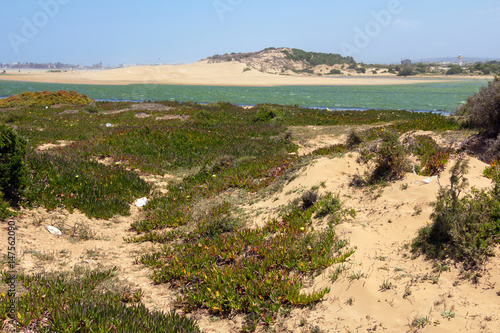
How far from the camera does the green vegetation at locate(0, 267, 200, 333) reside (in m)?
4.16

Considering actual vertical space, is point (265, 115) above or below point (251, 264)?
above

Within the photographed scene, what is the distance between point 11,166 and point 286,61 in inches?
7122

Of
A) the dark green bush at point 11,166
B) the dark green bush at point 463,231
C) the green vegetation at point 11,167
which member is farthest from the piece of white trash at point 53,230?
the dark green bush at point 463,231

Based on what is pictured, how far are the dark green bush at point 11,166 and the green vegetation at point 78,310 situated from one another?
321 cm

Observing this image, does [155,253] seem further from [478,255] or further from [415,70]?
[415,70]

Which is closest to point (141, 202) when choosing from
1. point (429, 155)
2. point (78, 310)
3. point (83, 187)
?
point (83, 187)

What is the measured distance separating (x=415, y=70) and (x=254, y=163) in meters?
167

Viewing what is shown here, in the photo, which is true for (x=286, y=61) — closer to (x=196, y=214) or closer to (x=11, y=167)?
(x=196, y=214)

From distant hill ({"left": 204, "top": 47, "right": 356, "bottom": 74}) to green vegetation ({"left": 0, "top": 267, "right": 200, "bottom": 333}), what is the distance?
164m

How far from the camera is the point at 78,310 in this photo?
4.30m

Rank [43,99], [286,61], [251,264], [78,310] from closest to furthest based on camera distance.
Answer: [78,310], [251,264], [43,99], [286,61]

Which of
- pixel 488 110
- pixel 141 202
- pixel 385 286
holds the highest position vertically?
pixel 488 110

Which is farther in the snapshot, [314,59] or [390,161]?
[314,59]

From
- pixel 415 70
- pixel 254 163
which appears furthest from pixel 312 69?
pixel 254 163
